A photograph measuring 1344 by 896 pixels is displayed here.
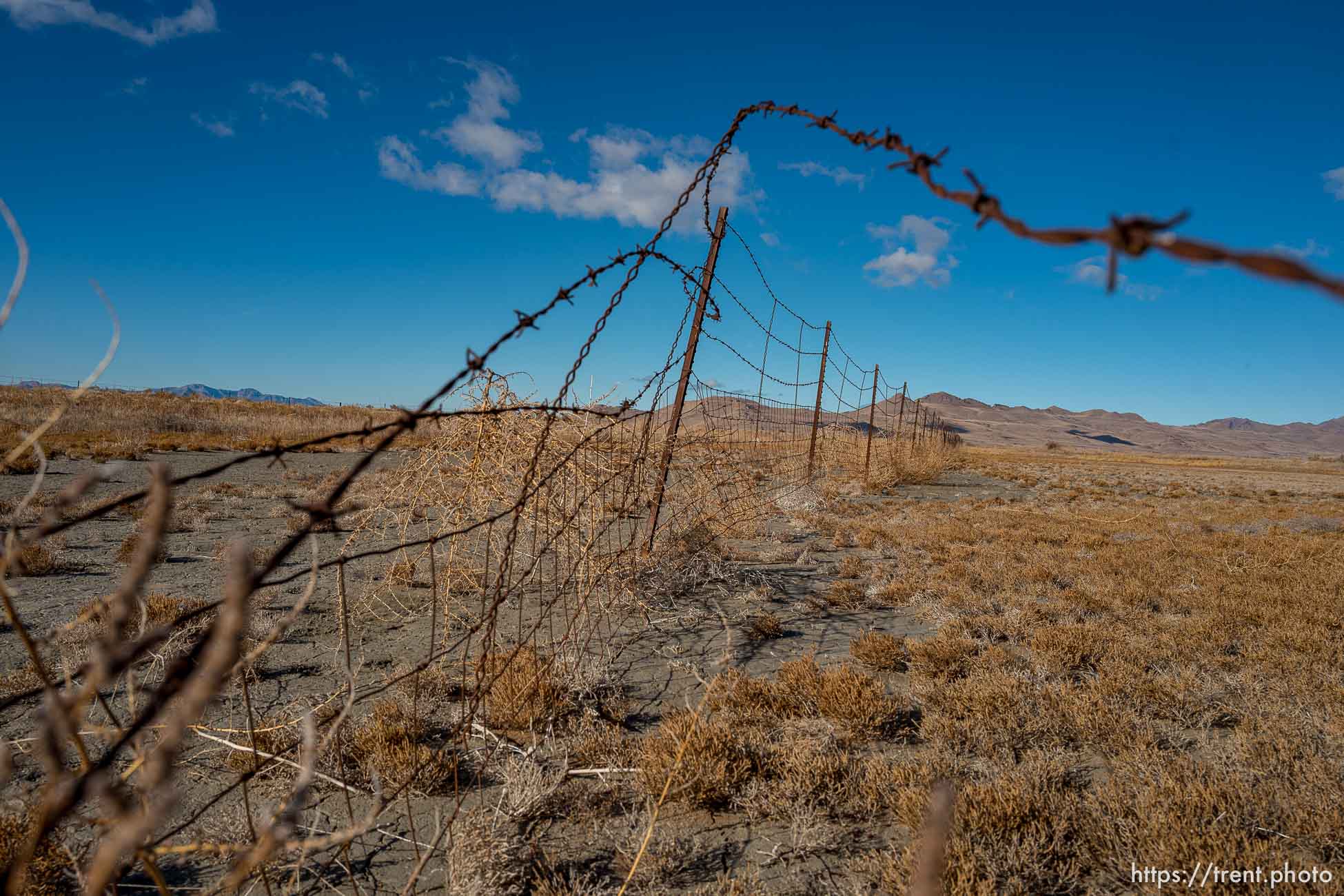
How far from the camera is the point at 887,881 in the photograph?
2100 millimetres

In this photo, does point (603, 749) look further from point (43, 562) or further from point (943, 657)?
point (43, 562)

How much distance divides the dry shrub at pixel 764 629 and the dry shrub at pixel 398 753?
2318 millimetres

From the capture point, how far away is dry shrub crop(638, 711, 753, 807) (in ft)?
8.39

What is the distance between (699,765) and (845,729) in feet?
3.07

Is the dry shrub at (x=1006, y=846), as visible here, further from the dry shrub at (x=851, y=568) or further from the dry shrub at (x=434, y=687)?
the dry shrub at (x=851, y=568)

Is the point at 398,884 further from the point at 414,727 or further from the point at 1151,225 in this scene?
the point at 1151,225

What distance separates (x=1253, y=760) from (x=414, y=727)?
3.87m

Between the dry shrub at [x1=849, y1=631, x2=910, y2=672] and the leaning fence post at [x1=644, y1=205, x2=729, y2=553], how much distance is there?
169 centimetres

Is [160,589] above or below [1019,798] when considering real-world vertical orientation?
below

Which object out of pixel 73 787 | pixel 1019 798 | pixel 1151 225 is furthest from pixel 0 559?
pixel 1019 798

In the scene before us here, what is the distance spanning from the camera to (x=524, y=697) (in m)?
3.01

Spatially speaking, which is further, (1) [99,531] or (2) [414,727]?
(1) [99,531]

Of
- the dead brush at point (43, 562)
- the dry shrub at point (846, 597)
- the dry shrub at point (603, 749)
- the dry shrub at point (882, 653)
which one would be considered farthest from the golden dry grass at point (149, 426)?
the dry shrub at point (603, 749)

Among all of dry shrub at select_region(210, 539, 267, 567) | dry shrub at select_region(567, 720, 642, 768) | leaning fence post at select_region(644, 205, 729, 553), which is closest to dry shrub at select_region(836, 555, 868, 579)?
leaning fence post at select_region(644, 205, 729, 553)
